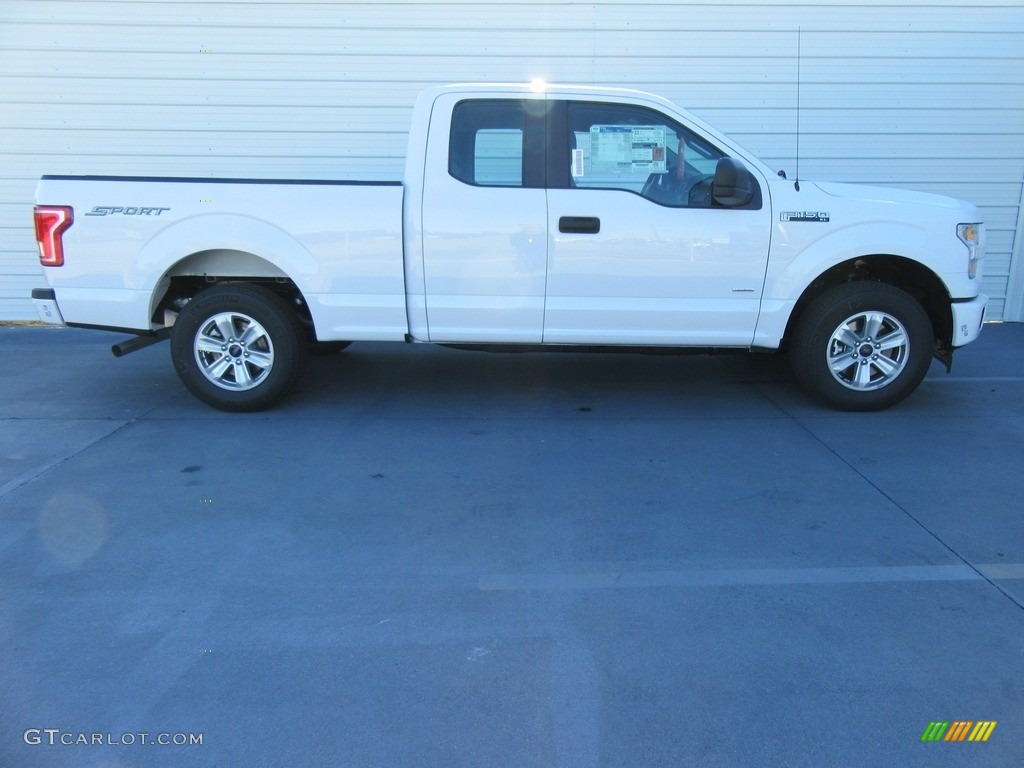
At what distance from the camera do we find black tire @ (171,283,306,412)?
18.2 feet

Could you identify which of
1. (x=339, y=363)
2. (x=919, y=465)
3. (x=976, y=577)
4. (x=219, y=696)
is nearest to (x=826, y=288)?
(x=919, y=465)

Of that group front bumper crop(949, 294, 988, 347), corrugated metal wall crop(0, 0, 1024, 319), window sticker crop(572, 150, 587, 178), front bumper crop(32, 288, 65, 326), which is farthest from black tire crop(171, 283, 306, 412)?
front bumper crop(949, 294, 988, 347)

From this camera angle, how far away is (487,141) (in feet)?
17.8

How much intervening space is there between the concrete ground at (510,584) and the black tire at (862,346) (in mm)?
218

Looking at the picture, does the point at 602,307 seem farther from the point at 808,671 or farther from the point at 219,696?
the point at 219,696

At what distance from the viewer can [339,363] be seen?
7422 millimetres

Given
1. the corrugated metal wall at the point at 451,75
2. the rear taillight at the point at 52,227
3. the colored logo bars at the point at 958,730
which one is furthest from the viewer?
the corrugated metal wall at the point at 451,75

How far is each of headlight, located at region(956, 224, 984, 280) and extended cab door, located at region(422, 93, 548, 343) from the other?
9.04 feet

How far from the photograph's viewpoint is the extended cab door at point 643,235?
5.29 m

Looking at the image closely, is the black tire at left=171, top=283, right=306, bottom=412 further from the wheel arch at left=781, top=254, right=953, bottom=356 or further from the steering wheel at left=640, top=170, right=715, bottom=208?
the wheel arch at left=781, top=254, right=953, bottom=356

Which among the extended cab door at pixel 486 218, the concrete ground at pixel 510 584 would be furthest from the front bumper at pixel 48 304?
the extended cab door at pixel 486 218

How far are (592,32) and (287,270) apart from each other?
489cm

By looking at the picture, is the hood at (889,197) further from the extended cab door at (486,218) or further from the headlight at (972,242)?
the extended cab door at (486,218)

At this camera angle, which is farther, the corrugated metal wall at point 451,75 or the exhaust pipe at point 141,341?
the corrugated metal wall at point 451,75
